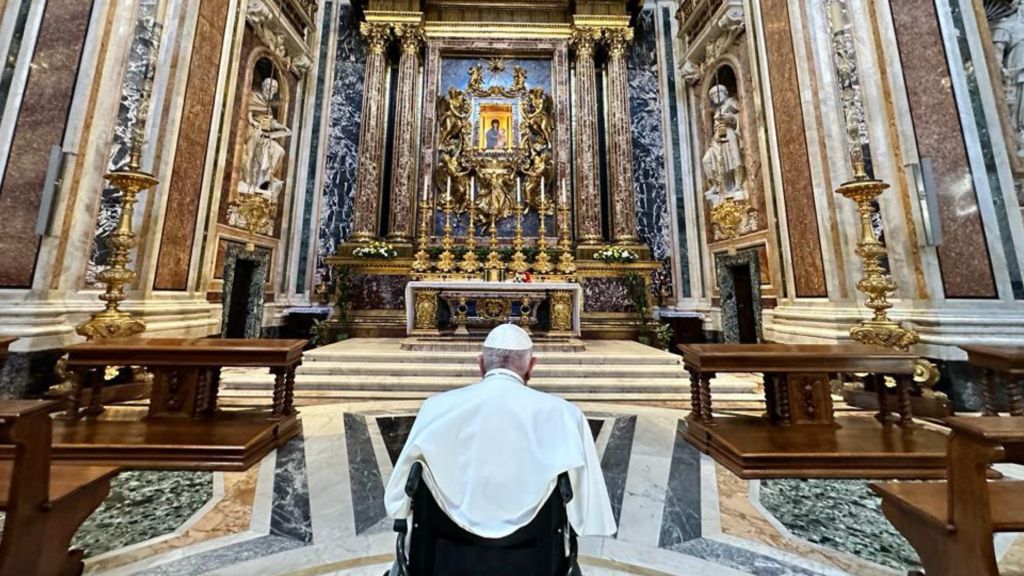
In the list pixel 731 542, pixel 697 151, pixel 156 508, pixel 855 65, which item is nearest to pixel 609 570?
pixel 731 542

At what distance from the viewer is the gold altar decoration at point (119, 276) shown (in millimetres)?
4008

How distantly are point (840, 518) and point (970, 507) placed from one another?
92 cm

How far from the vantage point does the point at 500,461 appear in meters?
1.15

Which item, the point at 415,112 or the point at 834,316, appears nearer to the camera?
the point at 834,316

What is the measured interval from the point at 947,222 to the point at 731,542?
4.59 m

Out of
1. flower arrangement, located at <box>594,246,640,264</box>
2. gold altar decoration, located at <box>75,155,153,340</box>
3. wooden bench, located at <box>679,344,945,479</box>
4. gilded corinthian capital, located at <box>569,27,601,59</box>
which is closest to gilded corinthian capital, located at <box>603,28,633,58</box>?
gilded corinthian capital, located at <box>569,27,601,59</box>

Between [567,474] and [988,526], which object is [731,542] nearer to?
[988,526]

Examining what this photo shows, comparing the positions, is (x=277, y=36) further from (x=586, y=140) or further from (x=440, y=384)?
(x=440, y=384)

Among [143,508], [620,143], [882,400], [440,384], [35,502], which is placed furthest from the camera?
[620,143]

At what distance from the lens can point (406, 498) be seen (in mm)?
1249

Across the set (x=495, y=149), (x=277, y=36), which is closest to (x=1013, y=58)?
(x=495, y=149)

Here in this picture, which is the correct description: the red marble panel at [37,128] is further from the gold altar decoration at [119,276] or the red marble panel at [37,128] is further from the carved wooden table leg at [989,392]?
the carved wooden table leg at [989,392]

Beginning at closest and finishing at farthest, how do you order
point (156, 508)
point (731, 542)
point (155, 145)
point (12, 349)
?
1. point (731, 542)
2. point (156, 508)
3. point (12, 349)
4. point (155, 145)

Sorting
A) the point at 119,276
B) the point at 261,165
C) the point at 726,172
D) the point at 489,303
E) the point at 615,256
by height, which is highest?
the point at 261,165
